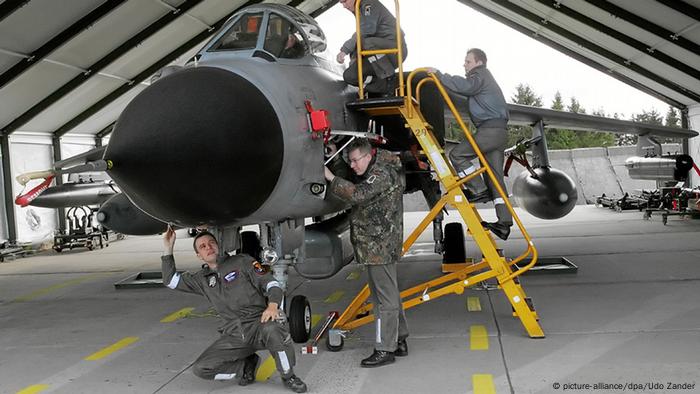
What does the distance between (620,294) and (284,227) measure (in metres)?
4.14

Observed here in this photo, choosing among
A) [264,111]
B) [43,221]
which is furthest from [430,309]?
[43,221]

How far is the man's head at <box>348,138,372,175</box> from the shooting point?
5.30 metres

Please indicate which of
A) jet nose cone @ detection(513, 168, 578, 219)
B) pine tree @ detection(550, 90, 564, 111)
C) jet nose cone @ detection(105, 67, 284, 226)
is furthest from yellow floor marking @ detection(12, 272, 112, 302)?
pine tree @ detection(550, 90, 564, 111)

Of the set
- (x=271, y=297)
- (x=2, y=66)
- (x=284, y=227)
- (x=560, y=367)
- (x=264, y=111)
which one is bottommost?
(x=560, y=367)

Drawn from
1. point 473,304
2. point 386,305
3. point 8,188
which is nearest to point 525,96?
point 8,188

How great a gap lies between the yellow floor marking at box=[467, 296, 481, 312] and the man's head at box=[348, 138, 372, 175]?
2483 mm

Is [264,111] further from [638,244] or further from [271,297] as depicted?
A: [638,244]

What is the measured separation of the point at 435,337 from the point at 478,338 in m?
0.38

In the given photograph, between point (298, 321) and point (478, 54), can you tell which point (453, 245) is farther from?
point (298, 321)

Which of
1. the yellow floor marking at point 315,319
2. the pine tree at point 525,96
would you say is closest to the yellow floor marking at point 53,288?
the yellow floor marking at point 315,319

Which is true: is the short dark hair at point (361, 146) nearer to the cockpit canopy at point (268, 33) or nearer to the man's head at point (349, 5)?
the cockpit canopy at point (268, 33)

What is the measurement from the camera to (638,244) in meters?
12.0

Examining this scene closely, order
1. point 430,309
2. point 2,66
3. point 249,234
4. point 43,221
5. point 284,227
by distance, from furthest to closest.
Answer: point 43,221 → point 2,66 → point 249,234 → point 430,309 → point 284,227

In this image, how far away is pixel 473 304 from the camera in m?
7.34
